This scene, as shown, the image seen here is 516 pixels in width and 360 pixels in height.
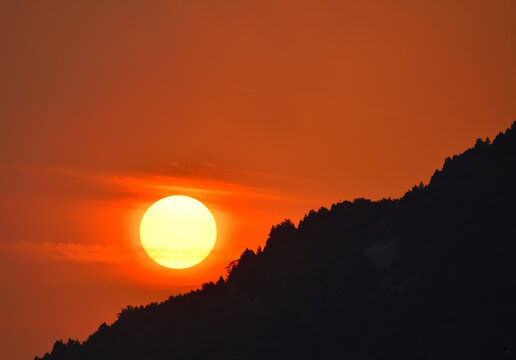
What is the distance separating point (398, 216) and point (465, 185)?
937cm

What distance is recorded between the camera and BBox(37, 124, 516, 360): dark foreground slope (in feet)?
429

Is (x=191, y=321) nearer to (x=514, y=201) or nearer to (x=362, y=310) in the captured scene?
(x=362, y=310)

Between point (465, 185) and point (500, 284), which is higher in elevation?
point (465, 185)

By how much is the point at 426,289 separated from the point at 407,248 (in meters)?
7.48

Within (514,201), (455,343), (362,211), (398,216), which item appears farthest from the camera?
(362,211)

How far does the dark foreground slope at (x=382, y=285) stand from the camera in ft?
429

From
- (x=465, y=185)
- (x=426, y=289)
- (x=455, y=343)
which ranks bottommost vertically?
(x=455, y=343)

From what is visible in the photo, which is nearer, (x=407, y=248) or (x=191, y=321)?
(x=407, y=248)

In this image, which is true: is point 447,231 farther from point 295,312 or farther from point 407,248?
point 295,312

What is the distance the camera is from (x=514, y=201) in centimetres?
13712

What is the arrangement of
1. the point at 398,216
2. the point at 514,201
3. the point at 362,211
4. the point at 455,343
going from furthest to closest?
1. the point at 362,211
2. the point at 398,216
3. the point at 514,201
4. the point at 455,343

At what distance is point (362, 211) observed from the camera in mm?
161750

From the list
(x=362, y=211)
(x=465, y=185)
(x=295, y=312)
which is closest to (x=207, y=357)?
(x=295, y=312)

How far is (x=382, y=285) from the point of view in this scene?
14475cm
